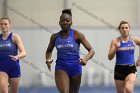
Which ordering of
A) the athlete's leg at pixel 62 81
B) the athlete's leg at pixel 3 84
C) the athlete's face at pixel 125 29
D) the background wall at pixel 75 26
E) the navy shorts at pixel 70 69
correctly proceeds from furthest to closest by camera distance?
the background wall at pixel 75 26, the athlete's face at pixel 125 29, the athlete's leg at pixel 3 84, the navy shorts at pixel 70 69, the athlete's leg at pixel 62 81

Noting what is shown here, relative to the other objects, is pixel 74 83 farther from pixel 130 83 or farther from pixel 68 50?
pixel 130 83

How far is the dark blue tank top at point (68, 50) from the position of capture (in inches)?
231

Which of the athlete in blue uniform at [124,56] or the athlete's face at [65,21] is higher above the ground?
the athlete's face at [65,21]

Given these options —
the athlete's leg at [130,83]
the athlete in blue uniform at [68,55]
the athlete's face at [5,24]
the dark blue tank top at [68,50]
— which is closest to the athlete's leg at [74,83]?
the athlete in blue uniform at [68,55]

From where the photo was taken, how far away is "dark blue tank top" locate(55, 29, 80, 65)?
5.86m

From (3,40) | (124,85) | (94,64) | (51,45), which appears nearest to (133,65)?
(124,85)

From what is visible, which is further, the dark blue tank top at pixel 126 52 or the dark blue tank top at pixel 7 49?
the dark blue tank top at pixel 126 52

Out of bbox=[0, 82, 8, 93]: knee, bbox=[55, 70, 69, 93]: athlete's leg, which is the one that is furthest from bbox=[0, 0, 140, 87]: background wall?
bbox=[55, 70, 69, 93]: athlete's leg

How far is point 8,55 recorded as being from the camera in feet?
21.5

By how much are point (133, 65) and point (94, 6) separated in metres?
7.92

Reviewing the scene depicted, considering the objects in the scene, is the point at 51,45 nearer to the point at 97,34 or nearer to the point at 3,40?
the point at 3,40

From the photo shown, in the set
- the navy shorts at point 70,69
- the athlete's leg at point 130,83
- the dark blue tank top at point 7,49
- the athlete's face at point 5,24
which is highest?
the athlete's face at point 5,24

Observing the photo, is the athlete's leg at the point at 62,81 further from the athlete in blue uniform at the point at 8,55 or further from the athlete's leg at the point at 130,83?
the athlete's leg at the point at 130,83

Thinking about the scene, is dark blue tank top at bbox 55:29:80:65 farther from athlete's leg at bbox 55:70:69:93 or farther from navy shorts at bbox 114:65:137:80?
navy shorts at bbox 114:65:137:80
